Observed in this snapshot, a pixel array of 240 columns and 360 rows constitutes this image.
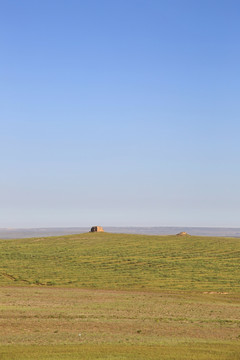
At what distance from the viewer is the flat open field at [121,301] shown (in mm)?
23641

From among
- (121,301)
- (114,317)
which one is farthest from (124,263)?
(114,317)

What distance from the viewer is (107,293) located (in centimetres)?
4412

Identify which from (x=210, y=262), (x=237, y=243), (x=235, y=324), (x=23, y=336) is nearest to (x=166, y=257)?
(x=210, y=262)

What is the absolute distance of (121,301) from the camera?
129 feet

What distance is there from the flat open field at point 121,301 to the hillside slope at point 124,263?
124mm

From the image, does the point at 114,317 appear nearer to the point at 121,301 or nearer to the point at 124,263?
the point at 121,301

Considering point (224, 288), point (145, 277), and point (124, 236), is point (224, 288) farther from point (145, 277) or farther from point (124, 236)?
point (124, 236)

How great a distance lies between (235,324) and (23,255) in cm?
4852

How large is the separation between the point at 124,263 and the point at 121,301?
1022 inches

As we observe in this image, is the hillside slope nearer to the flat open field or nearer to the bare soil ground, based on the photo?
the flat open field

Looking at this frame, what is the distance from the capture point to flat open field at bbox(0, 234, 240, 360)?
2364cm

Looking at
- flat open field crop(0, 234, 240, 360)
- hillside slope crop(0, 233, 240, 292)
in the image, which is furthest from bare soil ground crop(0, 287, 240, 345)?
hillside slope crop(0, 233, 240, 292)

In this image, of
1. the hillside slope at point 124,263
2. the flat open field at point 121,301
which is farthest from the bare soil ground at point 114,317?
the hillside slope at point 124,263

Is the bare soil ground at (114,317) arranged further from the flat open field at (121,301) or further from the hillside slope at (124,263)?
the hillside slope at (124,263)
